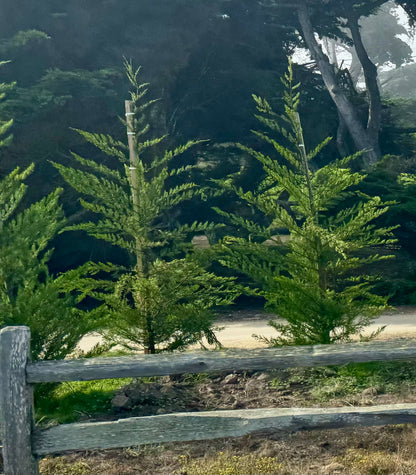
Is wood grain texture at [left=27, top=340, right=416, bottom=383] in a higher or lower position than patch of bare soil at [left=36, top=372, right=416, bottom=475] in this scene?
higher

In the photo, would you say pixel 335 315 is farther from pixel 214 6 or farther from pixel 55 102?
pixel 214 6

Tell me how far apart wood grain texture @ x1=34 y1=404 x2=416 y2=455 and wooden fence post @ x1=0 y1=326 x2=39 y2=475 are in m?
0.11

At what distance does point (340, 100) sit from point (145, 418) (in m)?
17.2

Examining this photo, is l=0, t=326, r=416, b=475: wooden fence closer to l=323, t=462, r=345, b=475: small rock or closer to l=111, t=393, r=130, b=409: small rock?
l=323, t=462, r=345, b=475: small rock

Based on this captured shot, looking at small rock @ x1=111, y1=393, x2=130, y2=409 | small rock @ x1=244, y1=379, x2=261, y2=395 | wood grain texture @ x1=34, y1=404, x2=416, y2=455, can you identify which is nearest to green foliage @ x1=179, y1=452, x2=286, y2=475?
wood grain texture @ x1=34, y1=404, x2=416, y2=455

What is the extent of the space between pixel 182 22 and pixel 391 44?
1376 inches

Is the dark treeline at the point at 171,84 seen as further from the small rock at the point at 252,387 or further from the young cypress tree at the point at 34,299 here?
the young cypress tree at the point at 34,299

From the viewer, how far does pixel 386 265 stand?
17000mm

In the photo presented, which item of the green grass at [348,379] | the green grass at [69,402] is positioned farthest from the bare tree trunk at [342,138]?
the green grass at [69,402]

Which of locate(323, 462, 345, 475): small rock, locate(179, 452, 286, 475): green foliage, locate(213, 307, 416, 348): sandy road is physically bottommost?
locate(213, 307, 416, 348): sandy road

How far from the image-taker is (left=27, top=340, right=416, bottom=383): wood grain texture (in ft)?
15.9

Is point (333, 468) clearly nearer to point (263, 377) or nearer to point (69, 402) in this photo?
point (263, 377)

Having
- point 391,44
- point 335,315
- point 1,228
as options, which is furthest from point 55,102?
point 391,44

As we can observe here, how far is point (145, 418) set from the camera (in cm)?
→ 488
